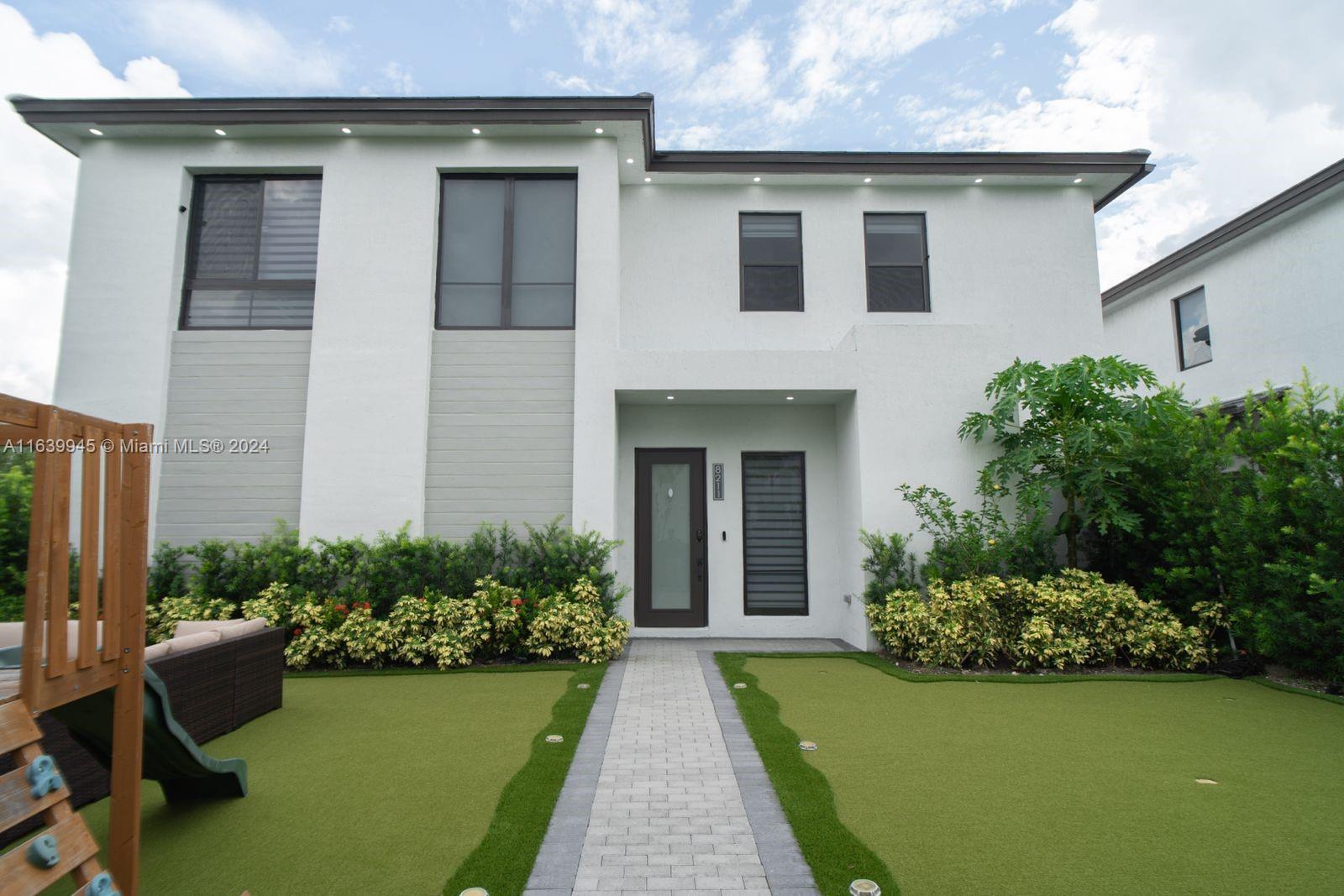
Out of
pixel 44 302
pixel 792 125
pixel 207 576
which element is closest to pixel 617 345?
pixel 207 576

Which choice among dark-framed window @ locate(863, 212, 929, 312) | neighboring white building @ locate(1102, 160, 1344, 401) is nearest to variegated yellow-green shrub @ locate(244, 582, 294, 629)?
dark-framed window @ locate(863, 212, 929, 312)

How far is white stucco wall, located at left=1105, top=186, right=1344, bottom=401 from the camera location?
30.0 ft

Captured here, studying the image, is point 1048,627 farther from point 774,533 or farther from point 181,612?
point 181,612

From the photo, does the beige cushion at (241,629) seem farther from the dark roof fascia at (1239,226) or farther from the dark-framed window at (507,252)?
the dark roof fascia at (1239,226)

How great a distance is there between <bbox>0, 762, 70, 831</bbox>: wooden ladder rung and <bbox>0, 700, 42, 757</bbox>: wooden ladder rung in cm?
7

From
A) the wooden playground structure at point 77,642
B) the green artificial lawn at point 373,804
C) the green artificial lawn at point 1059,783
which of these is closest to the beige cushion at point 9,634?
the green artificial lawn at point 373,804

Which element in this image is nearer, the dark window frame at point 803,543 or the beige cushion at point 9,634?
the beige cushion at point 9,634

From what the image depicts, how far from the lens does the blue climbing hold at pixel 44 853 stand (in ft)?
5.83

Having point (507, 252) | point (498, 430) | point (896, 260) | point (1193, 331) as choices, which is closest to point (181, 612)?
point (498, 430)

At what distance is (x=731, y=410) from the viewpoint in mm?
9000

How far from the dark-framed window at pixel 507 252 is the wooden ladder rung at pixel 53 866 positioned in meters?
6.76

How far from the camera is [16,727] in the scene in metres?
1.98

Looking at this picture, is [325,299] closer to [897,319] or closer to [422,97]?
[422,97]

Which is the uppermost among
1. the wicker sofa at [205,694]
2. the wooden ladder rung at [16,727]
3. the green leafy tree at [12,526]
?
the green leafy tree at [12,526]
